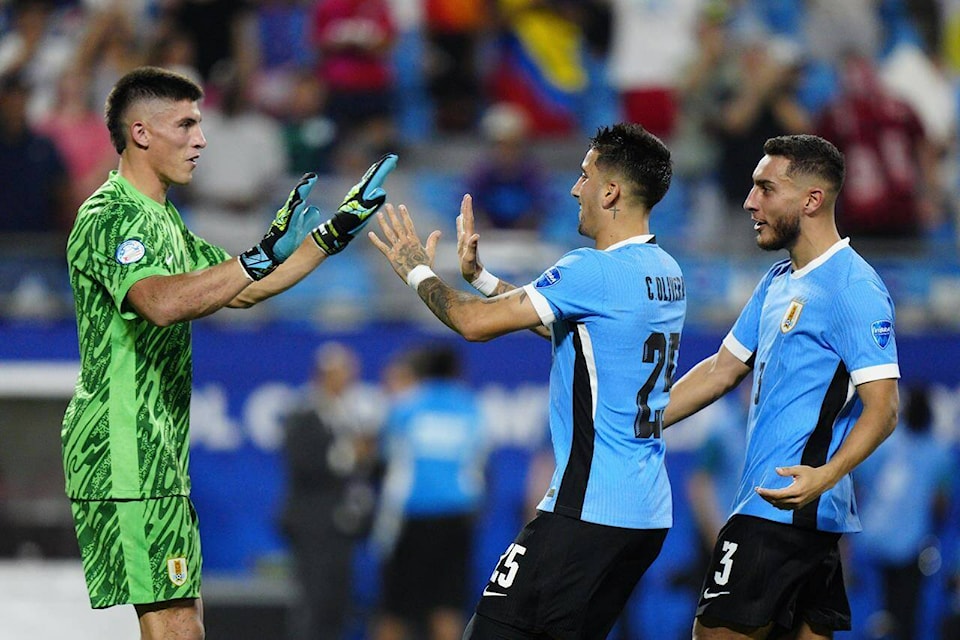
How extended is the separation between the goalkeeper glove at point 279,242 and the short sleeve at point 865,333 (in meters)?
1.92

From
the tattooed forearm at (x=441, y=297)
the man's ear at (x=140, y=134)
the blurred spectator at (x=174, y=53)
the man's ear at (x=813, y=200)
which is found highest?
the blurred spectator at (x=174, y=53)

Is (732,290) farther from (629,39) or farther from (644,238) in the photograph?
(644,238)

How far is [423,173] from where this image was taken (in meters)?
12.0

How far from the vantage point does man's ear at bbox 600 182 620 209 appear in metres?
5.12

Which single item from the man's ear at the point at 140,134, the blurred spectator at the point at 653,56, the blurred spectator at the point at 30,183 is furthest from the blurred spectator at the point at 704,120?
the man's ear at the point at 140,134

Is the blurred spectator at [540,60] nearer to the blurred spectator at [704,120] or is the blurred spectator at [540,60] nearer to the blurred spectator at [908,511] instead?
the blurred spectator at [704,120]

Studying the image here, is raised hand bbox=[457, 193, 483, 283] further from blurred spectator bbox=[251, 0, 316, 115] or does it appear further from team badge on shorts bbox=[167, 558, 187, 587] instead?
blurred spectator bbox=[251, 0, 316, 115]

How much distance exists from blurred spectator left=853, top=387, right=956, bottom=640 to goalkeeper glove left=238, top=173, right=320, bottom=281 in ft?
21.8

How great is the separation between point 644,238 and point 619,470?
2.72ft

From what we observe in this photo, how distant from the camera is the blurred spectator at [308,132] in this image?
11.9 metres

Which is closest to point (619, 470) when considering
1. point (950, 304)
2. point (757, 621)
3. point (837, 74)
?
point (757, 621)

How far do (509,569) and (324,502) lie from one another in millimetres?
5425

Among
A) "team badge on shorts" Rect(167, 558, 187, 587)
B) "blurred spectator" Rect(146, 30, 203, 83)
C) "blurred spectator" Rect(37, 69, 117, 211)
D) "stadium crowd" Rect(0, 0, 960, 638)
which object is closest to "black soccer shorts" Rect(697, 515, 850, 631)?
"team badge on shorts" Rect(167, 558, 187, 587)

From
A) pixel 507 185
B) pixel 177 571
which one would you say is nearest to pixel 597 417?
pixel 177 571
